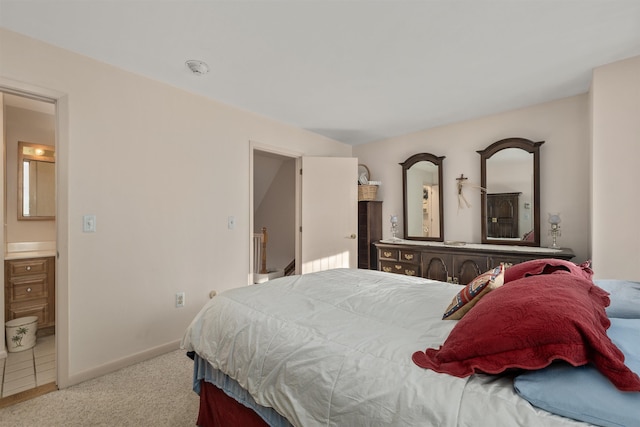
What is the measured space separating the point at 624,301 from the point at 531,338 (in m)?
0.83

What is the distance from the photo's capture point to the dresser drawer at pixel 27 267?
9.19ft

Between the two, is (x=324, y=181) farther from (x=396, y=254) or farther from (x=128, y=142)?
(x=128, y=142)

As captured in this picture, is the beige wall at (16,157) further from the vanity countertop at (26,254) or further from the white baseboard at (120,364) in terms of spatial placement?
the white baseboard at (120,364)

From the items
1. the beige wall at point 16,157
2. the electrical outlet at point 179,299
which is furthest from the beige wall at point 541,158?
the beige wall at point 16,157

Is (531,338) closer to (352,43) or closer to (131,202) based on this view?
(352,43)

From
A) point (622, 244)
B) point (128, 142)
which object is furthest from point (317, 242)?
point (622, 244)

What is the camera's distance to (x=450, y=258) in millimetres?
3184

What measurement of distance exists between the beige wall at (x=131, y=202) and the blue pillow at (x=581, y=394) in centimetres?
262

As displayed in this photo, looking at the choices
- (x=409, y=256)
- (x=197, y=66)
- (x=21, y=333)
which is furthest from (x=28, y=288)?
(x=409, y=256)

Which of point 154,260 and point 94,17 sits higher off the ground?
point 94,17

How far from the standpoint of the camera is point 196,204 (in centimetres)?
280

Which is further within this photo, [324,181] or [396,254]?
[324,181]

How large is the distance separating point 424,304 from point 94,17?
98.2 inches

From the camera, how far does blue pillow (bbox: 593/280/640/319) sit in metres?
1.16
